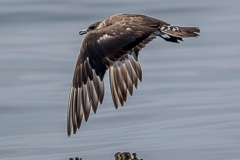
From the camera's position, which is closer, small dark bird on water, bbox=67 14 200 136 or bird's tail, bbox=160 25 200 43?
small dark bird on water, bbox=67 14 200 136

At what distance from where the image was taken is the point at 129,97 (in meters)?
9.01

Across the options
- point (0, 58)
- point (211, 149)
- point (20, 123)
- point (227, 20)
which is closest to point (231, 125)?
point (211, 149)

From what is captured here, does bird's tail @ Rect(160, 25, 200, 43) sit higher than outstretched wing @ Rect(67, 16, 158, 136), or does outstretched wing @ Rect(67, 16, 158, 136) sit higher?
bird's tail @ Rect(160, 25, 200, 43)

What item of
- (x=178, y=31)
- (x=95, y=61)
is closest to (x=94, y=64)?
(x=95, y=61)

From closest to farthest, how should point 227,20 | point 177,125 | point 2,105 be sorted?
point 177,125 < point 2,105 < point 227,20

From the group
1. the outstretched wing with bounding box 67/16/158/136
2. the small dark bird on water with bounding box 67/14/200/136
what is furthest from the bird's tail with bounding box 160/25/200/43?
the outstretched wing with bounding box 67/16/158/136

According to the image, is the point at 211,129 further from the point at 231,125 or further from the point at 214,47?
the point at 214,47

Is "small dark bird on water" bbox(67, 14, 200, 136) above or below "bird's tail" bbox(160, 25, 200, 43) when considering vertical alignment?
below

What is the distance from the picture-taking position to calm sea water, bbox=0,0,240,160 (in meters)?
7.14

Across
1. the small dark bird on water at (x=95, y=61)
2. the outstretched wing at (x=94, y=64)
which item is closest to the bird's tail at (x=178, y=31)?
the small dark bird on water at (x=95, y=61)

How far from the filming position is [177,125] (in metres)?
7.86

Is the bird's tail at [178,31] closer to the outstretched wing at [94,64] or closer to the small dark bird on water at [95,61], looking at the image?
the small dark bird on water at [95,61]

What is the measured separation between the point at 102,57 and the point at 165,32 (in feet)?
3.16

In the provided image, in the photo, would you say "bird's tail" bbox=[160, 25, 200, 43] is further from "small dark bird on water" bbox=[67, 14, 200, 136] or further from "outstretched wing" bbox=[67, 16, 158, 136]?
"outstretched wing" bbox=[67, 16, 158, 136]
